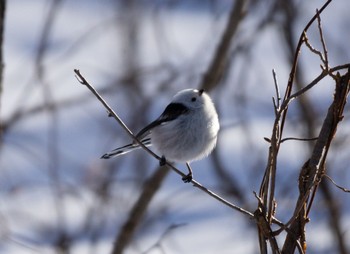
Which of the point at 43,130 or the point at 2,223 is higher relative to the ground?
the point at 43,130

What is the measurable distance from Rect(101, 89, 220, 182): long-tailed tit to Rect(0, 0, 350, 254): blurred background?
213 millimetres

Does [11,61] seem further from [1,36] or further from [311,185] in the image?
[311,185]

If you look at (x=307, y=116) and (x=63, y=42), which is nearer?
(x=307, y=116)

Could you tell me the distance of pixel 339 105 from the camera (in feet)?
3.25

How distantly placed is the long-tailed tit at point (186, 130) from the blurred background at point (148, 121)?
0.21 metres

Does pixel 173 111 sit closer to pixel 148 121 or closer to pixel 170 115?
pixel 170 115

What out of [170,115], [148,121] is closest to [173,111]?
[170,115]

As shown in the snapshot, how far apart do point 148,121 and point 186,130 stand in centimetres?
205

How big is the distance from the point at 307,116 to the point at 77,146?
2.94m

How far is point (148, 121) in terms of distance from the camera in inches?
172

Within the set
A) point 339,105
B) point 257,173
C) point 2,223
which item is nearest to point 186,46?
point 257,173

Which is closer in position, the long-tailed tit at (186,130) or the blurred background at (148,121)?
the long-tailed tit at (186,130)

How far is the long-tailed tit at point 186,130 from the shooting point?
7.52 feet

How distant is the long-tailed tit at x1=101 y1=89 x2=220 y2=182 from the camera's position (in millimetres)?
2293
